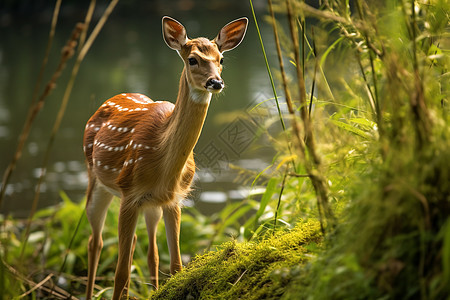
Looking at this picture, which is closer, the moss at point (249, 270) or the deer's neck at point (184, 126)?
the moss at point (249, 270)

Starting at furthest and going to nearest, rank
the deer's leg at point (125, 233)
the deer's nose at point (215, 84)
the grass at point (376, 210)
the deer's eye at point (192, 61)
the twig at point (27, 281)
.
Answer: the deer's leg at point (125, 233), the deer's eye at point (192, 61), the deer's nose at point (215, 84), the twig at point (27, 281), the grass at point (376, 210)

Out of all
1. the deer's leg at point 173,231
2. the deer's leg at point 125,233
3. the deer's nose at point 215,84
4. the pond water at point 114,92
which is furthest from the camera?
the pond water at point 114,92

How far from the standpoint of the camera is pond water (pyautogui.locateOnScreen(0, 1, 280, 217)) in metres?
5.68

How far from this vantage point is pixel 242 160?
6.70 m

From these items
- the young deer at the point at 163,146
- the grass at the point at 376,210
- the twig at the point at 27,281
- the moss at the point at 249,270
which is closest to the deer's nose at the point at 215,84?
the young deer at the point at 163,146

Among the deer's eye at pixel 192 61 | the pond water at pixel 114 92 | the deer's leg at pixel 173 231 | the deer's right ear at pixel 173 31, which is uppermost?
the deer's right ear at pixel 173 31

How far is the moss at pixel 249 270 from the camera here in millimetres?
→ 1799

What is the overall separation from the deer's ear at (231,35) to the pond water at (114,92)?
9.2 inches

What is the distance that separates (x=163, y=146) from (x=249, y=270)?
77 cm

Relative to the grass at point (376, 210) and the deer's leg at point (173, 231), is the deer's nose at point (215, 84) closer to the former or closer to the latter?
the grass at point (376, 210)

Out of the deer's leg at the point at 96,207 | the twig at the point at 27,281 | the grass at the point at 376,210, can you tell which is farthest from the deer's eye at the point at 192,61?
the twig at the point at 27,281

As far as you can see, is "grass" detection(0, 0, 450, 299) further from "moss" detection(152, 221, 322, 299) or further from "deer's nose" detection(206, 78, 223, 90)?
"deer's nose" detection(206, 78, 223, 90)

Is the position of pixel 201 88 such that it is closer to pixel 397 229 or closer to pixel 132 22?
pixel 397 229

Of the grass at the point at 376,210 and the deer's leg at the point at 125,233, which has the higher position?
the grass at the point at 376,210
